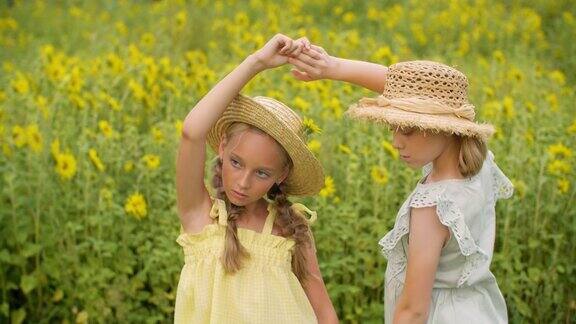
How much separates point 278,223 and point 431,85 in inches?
20.2

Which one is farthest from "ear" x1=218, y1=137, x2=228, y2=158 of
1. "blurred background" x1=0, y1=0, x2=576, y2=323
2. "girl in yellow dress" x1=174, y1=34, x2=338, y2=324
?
"blurred background" x1=0, y1=0, x2=576, y2=323

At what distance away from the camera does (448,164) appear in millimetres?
2523

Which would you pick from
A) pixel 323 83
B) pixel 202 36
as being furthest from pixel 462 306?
pixel 202 36

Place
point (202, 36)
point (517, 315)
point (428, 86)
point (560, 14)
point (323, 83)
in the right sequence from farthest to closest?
point (560, 14), point (202, 36), point (323, 83), point (517, 315), point (428, 86)

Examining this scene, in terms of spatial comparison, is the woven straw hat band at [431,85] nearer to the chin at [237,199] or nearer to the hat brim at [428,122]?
the hat brim at [428,122]

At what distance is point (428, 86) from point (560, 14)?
20.9 feet

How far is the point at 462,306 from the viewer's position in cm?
256

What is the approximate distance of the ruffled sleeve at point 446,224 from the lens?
242cm

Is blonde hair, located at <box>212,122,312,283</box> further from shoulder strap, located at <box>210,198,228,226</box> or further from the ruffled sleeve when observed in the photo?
the ruffled sleeve

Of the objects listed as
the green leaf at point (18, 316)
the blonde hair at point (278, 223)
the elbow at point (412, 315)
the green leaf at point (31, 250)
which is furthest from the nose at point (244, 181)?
the green leaf at point (18, 316)

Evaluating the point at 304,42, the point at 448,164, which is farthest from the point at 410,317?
the point at 304,42

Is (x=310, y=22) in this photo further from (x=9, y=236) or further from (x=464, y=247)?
(x=464, y=247)

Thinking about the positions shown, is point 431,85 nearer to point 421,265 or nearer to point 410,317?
point 421,265

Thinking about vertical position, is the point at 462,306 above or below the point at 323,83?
below
